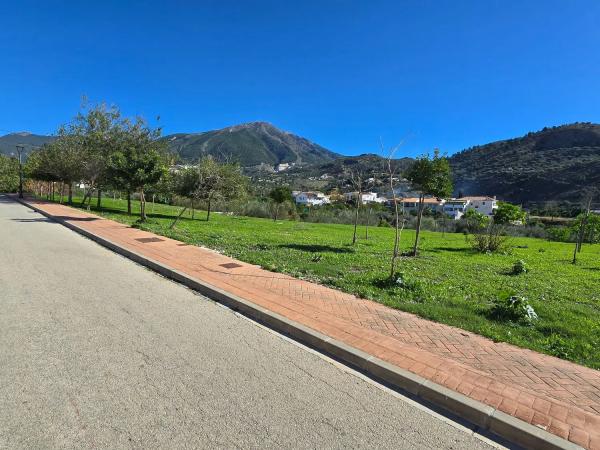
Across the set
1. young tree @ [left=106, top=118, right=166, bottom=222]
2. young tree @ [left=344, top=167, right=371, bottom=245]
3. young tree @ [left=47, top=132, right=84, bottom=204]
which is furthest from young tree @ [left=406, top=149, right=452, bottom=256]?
young tree @ [left=47, top=132, right=84, bottom=204]

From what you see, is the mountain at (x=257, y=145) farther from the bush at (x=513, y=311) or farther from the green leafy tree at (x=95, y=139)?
the bush at (x=513, y=311)

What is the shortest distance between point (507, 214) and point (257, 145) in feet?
485

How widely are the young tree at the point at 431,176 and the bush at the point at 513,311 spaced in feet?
21.9

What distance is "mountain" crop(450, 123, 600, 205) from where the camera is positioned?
67125 millimetres

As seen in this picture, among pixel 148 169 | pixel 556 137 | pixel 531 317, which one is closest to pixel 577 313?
pixel 531 317

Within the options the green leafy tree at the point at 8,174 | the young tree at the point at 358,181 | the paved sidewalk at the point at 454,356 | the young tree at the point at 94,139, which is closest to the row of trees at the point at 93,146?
the young tree at the point at 94,139

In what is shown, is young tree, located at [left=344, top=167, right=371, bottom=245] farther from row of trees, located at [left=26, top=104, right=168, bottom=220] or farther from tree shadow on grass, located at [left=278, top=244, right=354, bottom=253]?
row of trees, located at [left=26, top=104, right=168, bottom=220]

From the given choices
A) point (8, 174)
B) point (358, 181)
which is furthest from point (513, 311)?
point (8, 174)

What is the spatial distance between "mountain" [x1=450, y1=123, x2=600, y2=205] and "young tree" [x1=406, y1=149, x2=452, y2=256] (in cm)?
5465

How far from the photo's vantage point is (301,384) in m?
3.68

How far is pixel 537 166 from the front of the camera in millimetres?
80688

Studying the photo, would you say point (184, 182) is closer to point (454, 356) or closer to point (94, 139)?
point (94, 139)

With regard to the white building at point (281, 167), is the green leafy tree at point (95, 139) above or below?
below

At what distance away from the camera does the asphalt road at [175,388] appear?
2.81 metres
